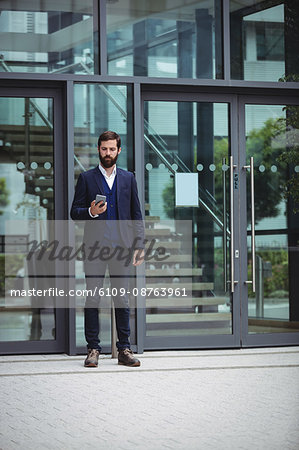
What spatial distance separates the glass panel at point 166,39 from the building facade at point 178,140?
0.01 m

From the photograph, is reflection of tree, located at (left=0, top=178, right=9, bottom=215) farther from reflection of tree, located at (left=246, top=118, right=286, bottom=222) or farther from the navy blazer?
the navy blazer

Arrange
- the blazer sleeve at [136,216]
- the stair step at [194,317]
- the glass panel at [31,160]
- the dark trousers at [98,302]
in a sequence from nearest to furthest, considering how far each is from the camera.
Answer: the dark trousers at [98,302]
the blazer sleeve at [136,216]
the glass panel at [31,160]
the stair step at [194,317]

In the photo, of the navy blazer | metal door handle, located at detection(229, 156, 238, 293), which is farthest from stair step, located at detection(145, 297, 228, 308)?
the navy blazer

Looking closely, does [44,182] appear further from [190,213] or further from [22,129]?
[190,213]

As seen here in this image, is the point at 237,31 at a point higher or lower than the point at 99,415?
higher

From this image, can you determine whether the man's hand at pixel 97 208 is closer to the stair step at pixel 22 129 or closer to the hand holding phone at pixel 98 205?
the hand holding phone at pixel 98 205

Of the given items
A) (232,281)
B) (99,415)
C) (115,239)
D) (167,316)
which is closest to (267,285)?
(232,281)

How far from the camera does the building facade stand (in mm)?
6801

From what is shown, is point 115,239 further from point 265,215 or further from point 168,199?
point 265,215

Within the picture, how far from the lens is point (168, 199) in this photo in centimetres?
694

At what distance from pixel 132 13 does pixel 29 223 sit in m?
2.61

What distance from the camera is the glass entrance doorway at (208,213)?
6.96 m

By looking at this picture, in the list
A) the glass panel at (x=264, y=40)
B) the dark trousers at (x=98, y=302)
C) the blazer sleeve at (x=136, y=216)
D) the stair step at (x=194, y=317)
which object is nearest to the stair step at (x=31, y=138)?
the blazer sleeve at (x=136, y=216)

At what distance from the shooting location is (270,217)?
23.6ft
